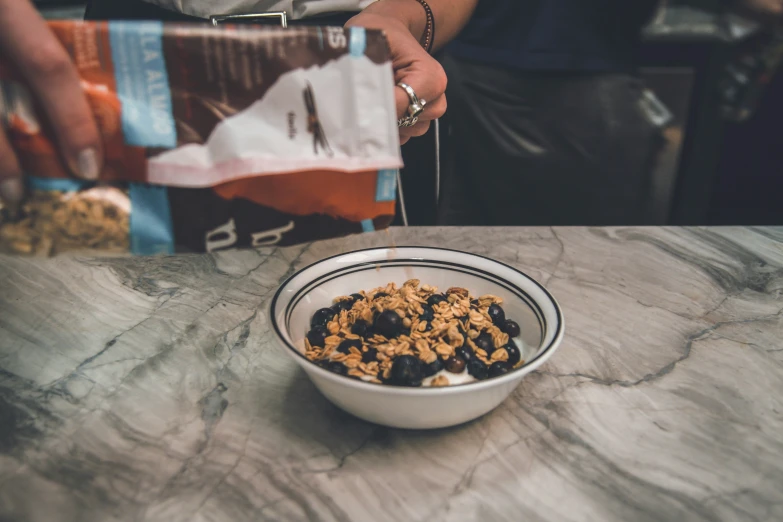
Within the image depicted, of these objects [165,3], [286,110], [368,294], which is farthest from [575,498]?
[165,3]

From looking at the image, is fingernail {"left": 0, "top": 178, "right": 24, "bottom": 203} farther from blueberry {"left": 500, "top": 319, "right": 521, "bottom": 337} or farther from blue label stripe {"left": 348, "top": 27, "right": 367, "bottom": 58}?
blueberry {"left": 500, "top": 319, "right": 521, "bottom": 337}

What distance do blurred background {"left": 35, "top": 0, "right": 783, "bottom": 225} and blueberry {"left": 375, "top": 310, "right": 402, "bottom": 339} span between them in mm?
1407

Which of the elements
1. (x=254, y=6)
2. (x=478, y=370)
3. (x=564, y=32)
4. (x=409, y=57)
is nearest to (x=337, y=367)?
(x=478, y=370)

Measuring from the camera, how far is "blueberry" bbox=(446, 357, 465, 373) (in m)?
0.60

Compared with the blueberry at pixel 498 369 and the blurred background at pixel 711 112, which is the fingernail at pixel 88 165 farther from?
the blurred background at pixel 711 112

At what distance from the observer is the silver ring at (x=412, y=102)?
70cm

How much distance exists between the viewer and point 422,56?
2.42ft

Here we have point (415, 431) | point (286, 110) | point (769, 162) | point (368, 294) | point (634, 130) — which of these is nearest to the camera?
point (286, 110)

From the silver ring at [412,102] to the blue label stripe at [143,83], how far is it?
0.31 meters

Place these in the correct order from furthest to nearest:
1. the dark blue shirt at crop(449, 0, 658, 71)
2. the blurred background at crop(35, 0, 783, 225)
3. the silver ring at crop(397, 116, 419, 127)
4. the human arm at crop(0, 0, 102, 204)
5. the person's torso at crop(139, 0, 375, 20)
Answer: the blurred background at crop(35, 0, 783, 225), the dark blue shirt at crop(449, 0, 658, 71), the person's torso at crop(139, 0, 375, 20), the silver ring at crop(397, 116, 419, 127), the human arm at crop(0, 0, 102, 204)

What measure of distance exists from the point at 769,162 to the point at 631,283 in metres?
1.75

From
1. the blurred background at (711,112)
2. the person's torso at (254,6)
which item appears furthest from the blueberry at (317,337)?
A: the blurred background at (711,112)

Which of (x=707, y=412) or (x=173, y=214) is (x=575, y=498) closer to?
(x=707, y=412)

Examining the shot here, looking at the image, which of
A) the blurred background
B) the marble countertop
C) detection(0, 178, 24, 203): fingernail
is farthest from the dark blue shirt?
detection(0, 178, 24, 203): fingernail
